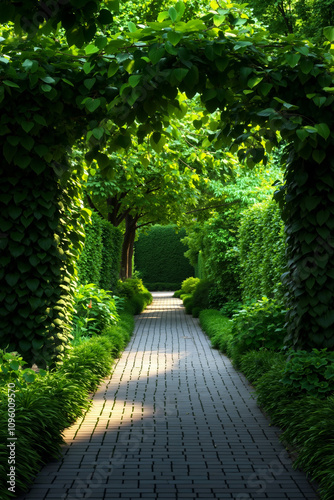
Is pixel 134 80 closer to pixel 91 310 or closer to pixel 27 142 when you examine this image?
pixel 27 142

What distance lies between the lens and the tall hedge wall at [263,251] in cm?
856

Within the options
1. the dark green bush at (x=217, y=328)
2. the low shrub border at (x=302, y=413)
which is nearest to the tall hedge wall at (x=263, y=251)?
the dark green bush at (x=217, y=328)

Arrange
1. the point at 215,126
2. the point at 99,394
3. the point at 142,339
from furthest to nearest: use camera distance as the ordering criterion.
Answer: the point at 142,339 < the point at 99,394 < the point at 215,126

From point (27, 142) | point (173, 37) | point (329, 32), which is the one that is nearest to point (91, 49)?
point (173, 37)

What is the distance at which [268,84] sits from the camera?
4.77 meters

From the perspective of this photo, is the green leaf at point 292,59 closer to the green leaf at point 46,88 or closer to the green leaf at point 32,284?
the green leaf at point 46,88

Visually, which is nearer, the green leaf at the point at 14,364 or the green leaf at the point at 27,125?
the green leaf at the point at 14,364

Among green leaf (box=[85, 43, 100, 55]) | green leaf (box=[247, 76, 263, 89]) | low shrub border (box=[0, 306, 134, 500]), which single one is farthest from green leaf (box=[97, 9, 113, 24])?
low shrub border (box=[0, 306, 134, 500])

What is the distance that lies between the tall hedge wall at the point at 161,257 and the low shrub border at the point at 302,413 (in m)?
27.6

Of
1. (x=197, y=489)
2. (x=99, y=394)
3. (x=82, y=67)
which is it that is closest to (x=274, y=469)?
(x=197, y=489)

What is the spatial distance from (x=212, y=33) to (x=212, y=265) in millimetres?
11287

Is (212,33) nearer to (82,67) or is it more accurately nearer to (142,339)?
(82,67)

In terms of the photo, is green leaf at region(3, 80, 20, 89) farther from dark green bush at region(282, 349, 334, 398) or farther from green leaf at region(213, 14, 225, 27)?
dark green bush at region(282, 349, 334, 398)

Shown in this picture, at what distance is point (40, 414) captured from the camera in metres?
4.26
